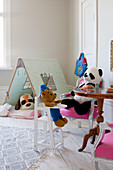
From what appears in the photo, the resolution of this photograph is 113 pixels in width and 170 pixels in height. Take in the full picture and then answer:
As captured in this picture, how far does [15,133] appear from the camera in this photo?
2.56m

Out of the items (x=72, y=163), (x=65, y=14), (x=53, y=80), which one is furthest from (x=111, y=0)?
(x=72, y=163)

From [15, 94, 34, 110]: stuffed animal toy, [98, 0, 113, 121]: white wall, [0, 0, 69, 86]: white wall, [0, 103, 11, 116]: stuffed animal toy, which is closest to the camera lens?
[98, 0, 113, 121]: white wall

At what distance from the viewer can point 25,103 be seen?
3.83 m

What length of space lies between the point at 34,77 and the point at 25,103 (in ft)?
2.29

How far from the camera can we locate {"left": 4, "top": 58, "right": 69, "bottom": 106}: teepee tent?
3.39 m

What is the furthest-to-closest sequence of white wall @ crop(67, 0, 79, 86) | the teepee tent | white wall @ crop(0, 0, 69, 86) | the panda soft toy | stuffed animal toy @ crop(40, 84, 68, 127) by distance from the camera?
white wall @ crop(0, 0, 69, 86) → white wall @ crop(67, 0, 79, 86) → the teepee tent → the panda soft toy → stuffed animal toy @ crop(40, 84, 68, 127)

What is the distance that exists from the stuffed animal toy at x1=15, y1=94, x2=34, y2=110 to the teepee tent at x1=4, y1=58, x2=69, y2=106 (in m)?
0.09

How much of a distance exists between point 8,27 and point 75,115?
2.86 m

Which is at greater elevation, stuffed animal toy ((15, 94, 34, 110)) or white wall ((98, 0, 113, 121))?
white wall ((98, 0, 113, 121))

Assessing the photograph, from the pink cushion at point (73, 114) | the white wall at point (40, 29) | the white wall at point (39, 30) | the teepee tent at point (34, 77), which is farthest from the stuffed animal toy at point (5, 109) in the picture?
the pink cushion at point (73, 114)

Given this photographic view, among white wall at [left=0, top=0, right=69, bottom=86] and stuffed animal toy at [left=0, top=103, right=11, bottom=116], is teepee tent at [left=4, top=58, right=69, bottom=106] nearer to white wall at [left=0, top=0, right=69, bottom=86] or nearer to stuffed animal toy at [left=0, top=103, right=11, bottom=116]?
→ stuffed animal toy at [left=0, top=103, right=11, bottom=116]

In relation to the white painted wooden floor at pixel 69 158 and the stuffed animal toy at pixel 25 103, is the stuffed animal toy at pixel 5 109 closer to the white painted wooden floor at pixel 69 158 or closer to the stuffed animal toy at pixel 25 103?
the stuffed animal toy at pixel 25 103

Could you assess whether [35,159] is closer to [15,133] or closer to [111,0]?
[15,133]

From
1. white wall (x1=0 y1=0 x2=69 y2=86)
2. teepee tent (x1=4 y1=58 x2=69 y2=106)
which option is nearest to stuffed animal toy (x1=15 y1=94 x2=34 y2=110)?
teepee tent (x1=4 y1=58 x2=69 y2=106)
